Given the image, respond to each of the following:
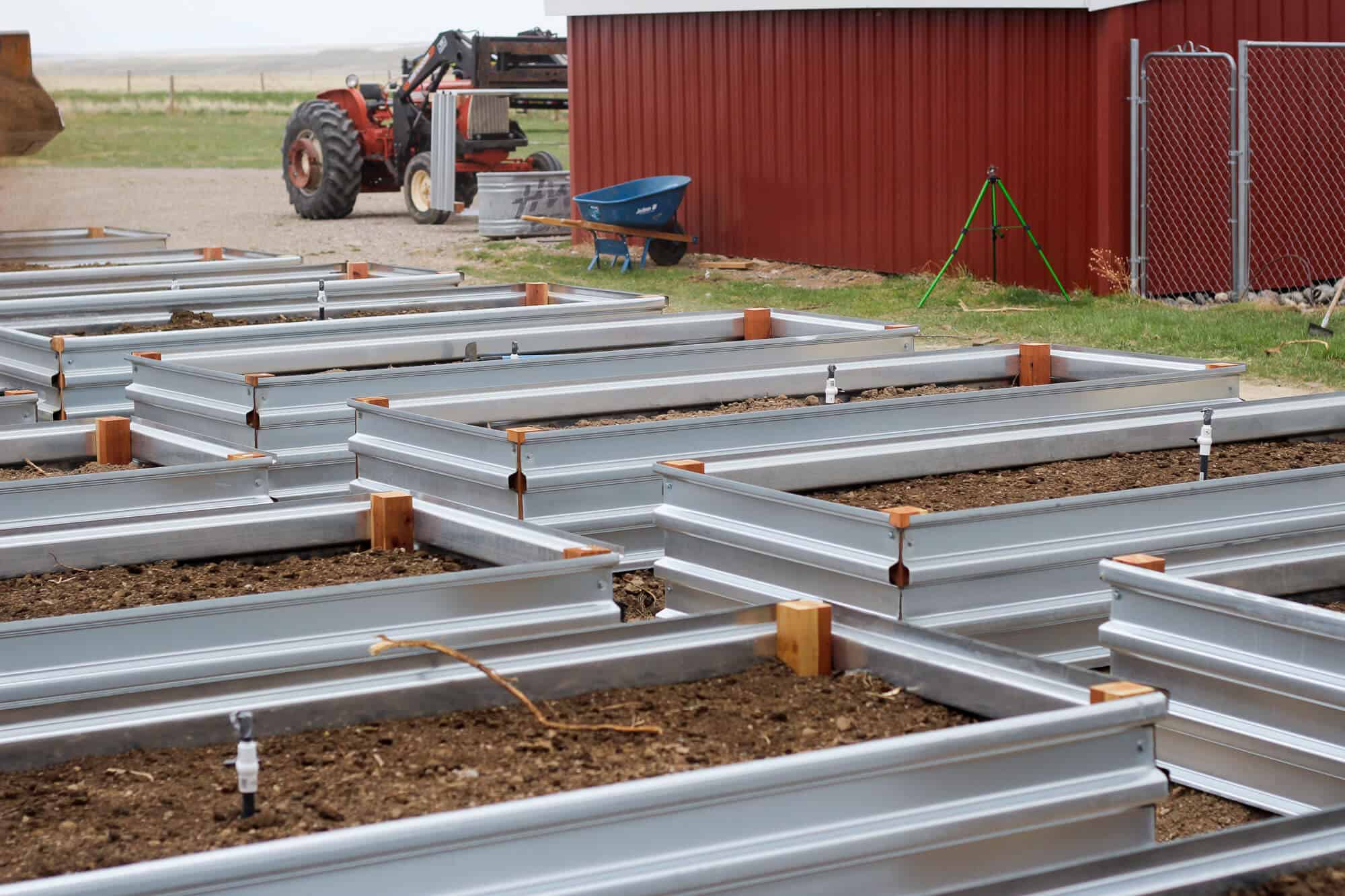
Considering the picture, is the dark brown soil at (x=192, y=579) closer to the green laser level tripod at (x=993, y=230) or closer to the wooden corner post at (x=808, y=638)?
the wooden corner post at (x=808, y=638)

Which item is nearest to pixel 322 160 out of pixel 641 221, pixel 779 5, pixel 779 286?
pixel 641 221

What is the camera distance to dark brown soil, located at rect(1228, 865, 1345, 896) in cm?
282

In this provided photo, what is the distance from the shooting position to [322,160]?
72.8 ft

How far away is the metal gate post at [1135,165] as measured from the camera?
1313 centimetres

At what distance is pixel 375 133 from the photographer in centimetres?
2277

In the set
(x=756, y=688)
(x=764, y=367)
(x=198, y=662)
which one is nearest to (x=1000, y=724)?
(x=756, y=688)

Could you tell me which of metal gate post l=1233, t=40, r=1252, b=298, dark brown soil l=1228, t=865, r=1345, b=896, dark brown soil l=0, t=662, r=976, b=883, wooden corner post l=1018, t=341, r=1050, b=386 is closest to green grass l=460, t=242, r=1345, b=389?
metal gate post l=1233, t=40, r=1252, b=298

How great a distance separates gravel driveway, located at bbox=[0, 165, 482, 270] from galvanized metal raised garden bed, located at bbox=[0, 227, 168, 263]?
1.84 meters

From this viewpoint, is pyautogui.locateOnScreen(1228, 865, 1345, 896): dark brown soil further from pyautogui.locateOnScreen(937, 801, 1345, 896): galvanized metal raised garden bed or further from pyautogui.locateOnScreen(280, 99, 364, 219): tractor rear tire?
pyautogui.locateOnScreen(280, 99, 364, 219): tractor rear tire

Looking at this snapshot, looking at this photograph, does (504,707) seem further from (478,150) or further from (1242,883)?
(478,150)

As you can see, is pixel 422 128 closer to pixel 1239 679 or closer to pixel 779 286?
pixel 779 286

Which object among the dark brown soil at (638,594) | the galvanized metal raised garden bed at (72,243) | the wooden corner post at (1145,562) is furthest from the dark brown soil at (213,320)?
the wooden corner post at (1145,562)

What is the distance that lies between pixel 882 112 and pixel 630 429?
33.7ft

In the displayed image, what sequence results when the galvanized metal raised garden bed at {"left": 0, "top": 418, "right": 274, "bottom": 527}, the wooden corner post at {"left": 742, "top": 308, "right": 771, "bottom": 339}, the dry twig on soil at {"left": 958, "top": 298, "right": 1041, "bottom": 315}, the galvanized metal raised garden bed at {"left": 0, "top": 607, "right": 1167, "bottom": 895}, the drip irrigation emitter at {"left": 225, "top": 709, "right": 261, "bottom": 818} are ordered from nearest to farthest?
the galvanized metal raised garden bed at {"left": 0, "top": 607, "right": 1167, "bottom": 895}
the drip irrigation emitter at {"left": 225, "top": 709, "right": 261, "bottom": 818}
the galvanized metal raised garden bed at {"left": 0, "top": 418, "right": 274, "bottom": 527}
the wooden corner post at {"left": 742, "top": 308, "right": 771, "bottom": 339}
the dry twig on soil at {"left": 958, "top": 298, "right": 1041, "bottom": 315}
